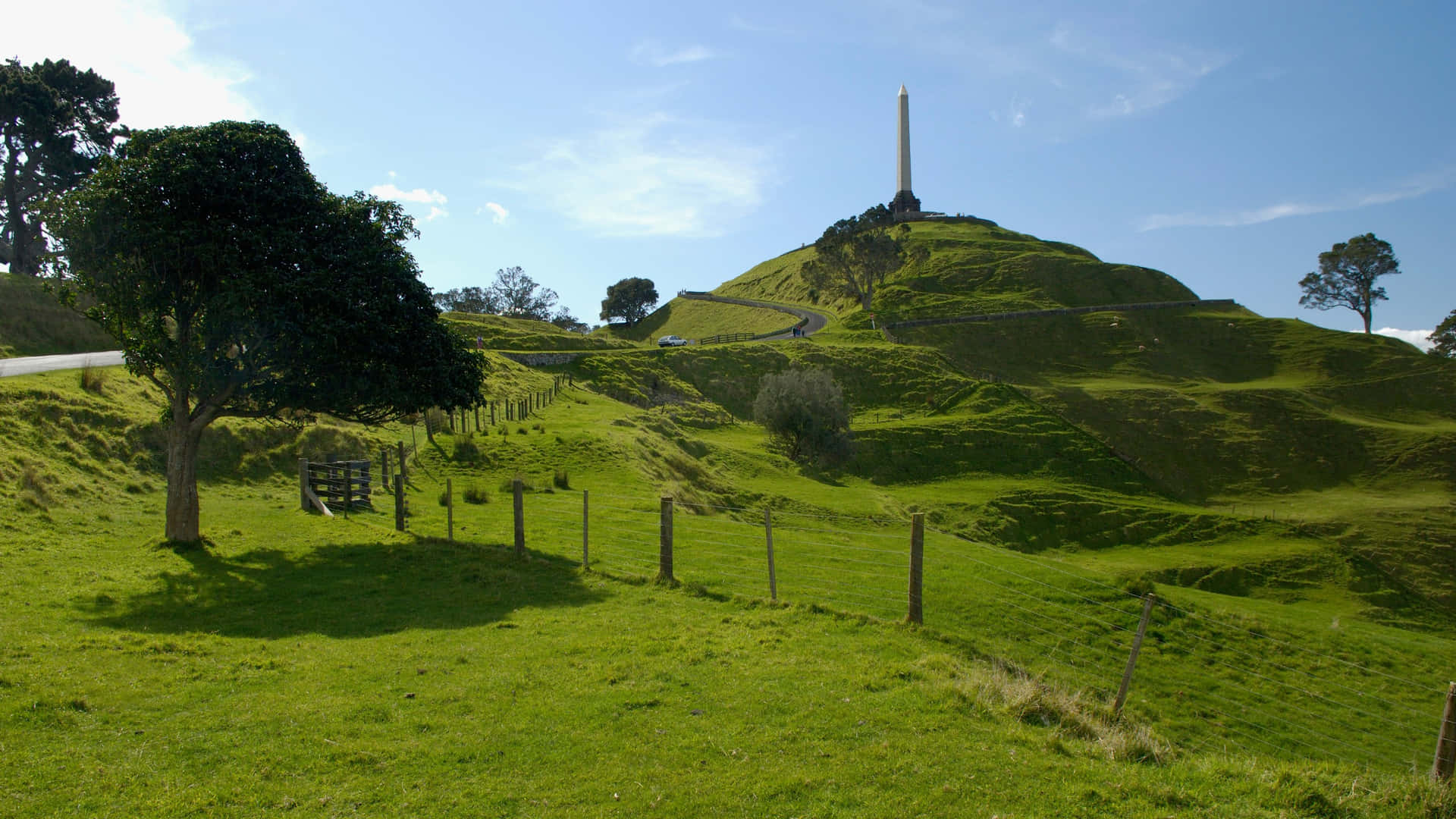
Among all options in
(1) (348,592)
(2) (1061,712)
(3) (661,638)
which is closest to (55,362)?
(1) (348,592)

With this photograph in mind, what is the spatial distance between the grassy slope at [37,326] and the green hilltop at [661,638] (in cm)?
49

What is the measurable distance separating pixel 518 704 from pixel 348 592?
28.2ft

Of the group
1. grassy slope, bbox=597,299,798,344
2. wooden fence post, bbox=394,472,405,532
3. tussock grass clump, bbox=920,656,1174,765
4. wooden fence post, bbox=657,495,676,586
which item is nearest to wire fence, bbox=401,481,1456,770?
wooden fence post, bbox=657,495,676,586

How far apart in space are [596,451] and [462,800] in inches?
1234

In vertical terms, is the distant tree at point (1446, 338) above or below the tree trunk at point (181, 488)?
above

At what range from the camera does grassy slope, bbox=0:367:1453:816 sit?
7312 mm

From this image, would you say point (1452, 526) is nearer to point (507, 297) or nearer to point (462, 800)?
point (462, 800)

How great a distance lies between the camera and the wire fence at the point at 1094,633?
53.8 feet

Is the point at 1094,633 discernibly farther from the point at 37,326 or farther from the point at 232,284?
the point at 37,326

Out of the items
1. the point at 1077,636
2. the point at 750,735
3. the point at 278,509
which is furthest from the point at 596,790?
the point at 278,509

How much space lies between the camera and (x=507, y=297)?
146500 millimetres

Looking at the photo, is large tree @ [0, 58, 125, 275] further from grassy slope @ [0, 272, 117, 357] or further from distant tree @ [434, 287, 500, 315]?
distant tree @ [434, 287, 500, 315]

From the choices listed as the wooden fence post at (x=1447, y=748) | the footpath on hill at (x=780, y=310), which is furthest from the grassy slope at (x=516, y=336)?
the wooden fence post at (x=1447, y=748)

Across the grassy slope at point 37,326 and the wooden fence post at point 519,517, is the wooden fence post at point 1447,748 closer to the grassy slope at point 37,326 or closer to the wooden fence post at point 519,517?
the wooden fence post at point 519,517
